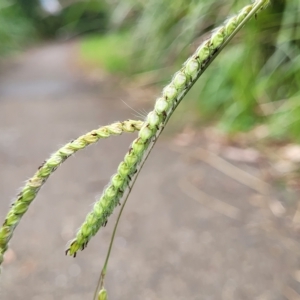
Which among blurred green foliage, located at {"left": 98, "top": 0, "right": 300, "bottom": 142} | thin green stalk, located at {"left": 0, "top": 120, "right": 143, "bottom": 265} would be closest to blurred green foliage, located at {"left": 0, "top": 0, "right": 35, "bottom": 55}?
blurred green foliage, located at {"left": 98, "top": 0, "right": 300, "bottom": 142}

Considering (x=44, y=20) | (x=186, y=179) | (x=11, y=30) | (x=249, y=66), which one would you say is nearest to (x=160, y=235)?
(x=186, y=179)

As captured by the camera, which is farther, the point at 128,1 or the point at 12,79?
the point at 12,79

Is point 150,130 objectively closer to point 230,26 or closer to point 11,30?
point 230,26

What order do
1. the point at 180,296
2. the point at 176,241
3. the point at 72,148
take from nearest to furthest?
the point at 72,148
the point at 180,296
the point at 176,241

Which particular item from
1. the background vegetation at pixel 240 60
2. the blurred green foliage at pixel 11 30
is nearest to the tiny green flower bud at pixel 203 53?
the background vegetation at pixel 240 60

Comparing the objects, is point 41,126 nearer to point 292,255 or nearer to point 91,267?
point 91,267

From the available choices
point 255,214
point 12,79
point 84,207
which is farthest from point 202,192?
point 12,79

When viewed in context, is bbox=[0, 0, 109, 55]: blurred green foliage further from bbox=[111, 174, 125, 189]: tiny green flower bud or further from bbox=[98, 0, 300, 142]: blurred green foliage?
bbox=[111, 174, 125, 189]: tiny green flower bud
